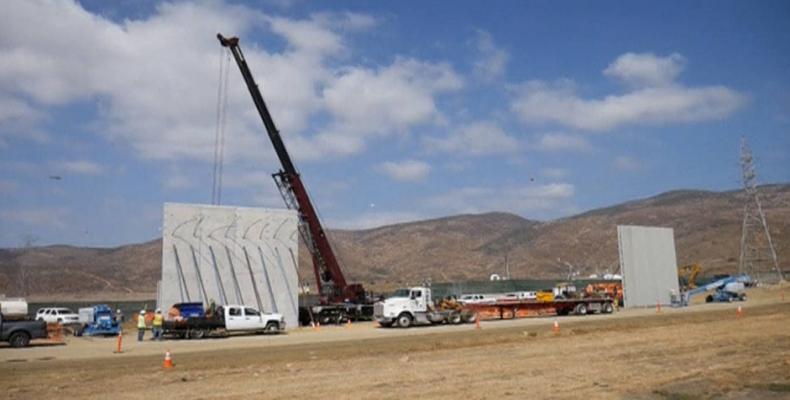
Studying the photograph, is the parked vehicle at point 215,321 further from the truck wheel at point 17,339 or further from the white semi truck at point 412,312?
the truck wheel at point 17,339

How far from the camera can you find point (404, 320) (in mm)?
43688

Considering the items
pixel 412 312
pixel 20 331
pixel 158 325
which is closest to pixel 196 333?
pixel 158 325

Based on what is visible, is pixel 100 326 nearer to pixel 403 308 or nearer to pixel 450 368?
pixel 403 308

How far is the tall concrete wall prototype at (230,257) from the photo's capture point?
4212 centimetres

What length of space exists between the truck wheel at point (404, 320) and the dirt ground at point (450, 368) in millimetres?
11750

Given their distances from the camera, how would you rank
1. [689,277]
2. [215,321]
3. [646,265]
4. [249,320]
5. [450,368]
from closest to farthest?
1. [450,368]
2. [215,321]
3. [249,320]
4. [646,265]
5. [689,277]

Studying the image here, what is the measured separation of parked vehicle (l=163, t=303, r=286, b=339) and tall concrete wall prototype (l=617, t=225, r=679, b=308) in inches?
1303

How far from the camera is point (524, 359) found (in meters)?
21.0

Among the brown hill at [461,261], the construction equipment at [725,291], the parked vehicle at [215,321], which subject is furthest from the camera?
the brown hill at [461,261]

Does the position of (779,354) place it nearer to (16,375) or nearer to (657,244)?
(16,375)

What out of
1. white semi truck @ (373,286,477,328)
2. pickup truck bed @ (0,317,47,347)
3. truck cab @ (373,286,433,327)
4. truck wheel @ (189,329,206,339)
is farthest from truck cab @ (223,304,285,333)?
pickup truck bed @ (0,317,47,347)

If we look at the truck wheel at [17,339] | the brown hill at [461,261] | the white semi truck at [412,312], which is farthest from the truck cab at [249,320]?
the brown hill at [461,261]

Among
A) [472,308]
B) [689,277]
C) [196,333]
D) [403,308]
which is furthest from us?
[689,277]

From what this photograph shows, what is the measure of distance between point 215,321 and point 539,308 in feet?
76.4
